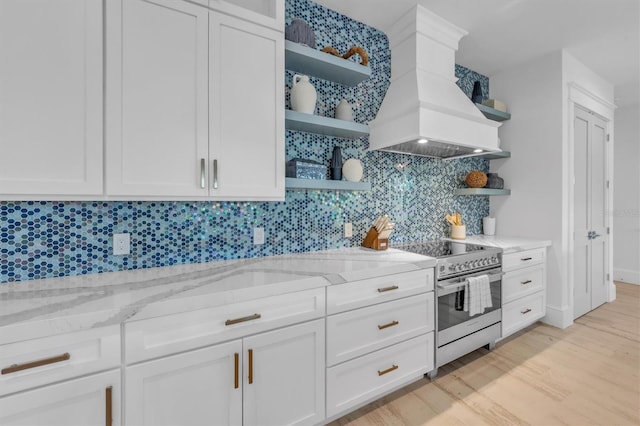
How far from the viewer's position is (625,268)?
4809mm

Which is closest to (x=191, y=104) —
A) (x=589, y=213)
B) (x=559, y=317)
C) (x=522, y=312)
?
(x=522, y=312)

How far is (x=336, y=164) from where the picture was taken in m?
2.29

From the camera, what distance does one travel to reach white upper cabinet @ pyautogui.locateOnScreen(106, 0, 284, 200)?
1389 mm

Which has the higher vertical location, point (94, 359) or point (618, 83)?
point (618, 83)

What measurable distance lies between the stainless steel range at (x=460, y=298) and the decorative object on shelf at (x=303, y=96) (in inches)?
54.8

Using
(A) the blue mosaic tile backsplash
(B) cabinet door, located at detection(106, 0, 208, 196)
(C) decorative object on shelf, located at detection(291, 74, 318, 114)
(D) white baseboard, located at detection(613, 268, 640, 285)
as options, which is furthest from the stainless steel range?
(D) white baseboard, located at detection(613, 268, 640, 285)

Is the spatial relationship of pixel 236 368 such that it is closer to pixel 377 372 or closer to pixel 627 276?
pixel 377 372

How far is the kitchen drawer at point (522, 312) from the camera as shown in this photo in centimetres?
266

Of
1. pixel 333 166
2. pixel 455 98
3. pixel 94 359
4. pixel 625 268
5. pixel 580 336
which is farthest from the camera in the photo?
pixel 625 268

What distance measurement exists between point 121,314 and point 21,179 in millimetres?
723

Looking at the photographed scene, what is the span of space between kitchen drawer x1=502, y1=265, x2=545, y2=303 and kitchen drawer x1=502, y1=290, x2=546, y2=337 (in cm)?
6

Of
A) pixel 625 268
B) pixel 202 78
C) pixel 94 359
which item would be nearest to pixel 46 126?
pixel 202 78

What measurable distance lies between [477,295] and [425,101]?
1554 millimetres

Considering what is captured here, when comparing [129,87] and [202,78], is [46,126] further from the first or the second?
[202,78]
